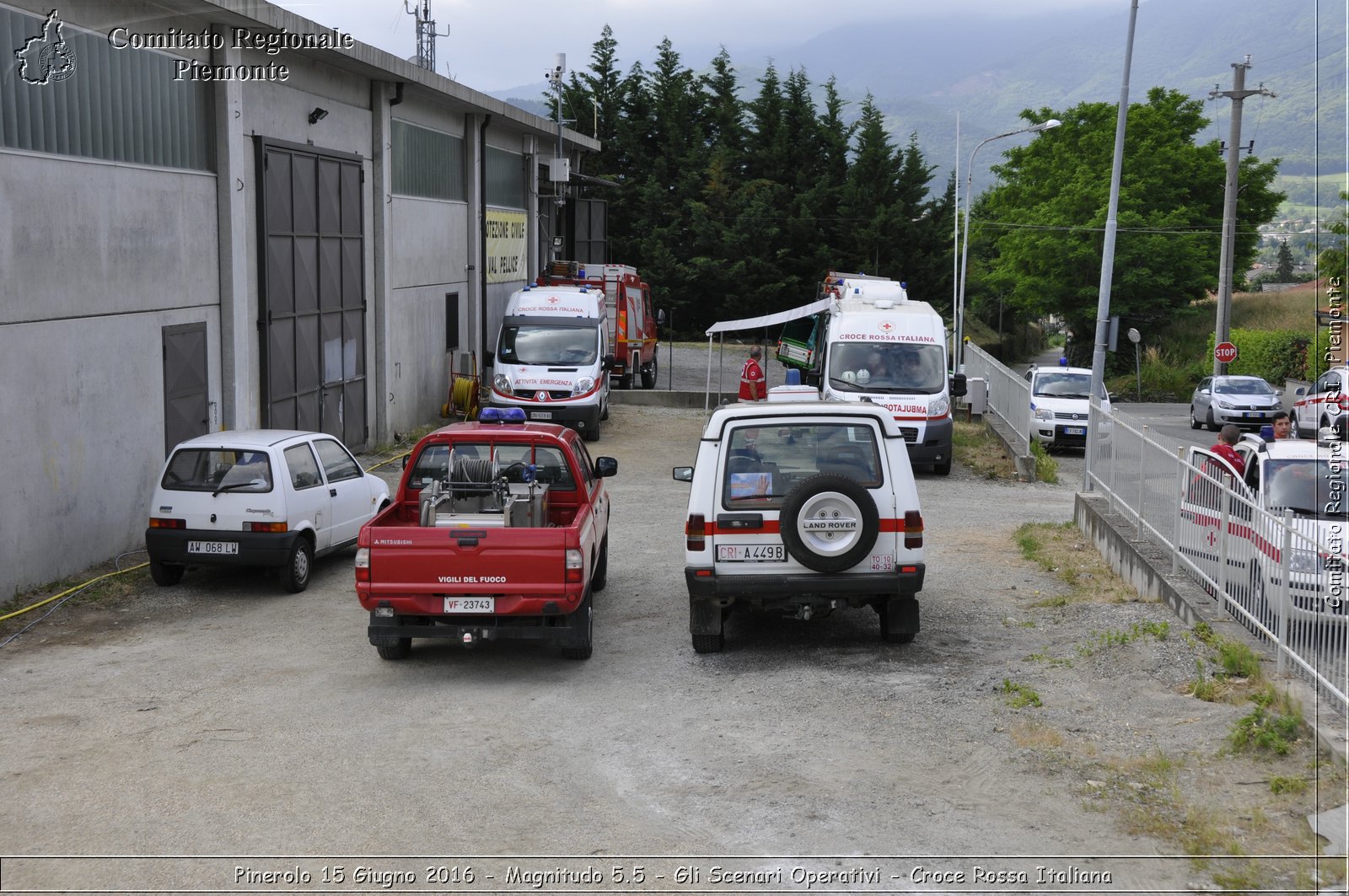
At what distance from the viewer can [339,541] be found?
47.9 ft

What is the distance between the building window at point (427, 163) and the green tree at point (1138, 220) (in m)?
34.7

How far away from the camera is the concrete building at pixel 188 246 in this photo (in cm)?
1321

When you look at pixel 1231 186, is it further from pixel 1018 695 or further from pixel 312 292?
pixel 1018 695

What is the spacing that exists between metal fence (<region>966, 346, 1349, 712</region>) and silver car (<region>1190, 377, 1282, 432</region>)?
2303cm

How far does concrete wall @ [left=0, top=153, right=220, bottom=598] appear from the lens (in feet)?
42.1

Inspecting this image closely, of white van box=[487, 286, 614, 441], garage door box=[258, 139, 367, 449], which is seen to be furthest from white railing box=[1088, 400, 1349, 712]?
white van box=[487, 286, 614, 441]

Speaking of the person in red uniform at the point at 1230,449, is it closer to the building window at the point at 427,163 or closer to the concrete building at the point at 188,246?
the concrete building at the point at 188,246

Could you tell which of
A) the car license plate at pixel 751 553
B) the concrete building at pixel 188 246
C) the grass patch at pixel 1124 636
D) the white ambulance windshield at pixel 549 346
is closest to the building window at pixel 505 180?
the concrete building at pixel 188 246

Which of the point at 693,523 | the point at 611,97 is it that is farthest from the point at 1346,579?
the point at 611,97

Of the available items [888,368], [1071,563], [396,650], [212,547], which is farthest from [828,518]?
[888,368]

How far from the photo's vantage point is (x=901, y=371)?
76.6ft

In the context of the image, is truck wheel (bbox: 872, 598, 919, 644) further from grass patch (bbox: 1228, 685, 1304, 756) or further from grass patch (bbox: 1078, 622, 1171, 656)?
grass patch (bbox: 1228, 685, 1304, 756)

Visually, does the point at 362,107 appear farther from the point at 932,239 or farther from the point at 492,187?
the point at 932,239

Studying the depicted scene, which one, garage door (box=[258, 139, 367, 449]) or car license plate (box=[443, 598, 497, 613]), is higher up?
garage door (box=[258, 139, 367, 449])
